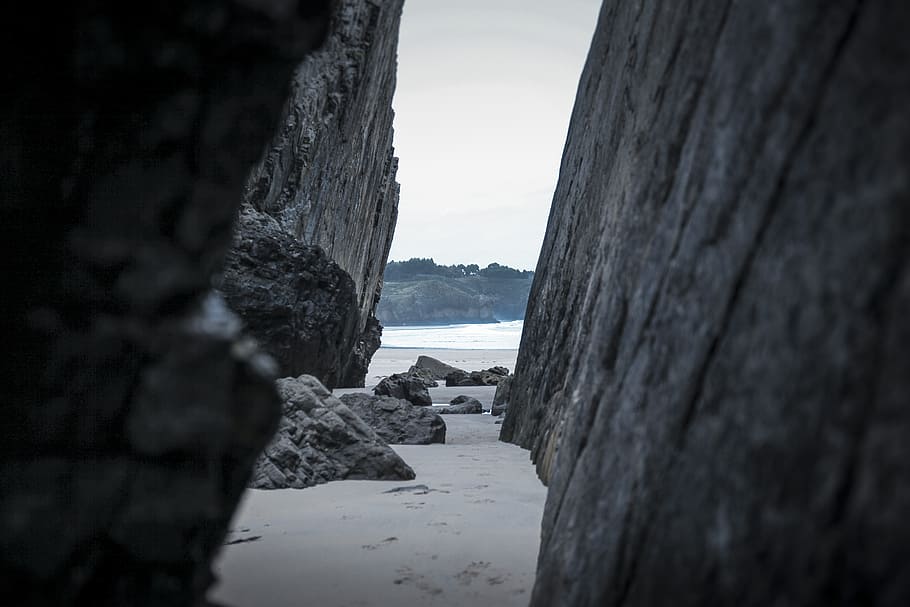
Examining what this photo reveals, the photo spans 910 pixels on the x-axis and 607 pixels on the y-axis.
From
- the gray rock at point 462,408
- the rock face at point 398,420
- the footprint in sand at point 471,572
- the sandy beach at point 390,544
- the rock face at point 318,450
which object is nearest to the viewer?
the sandy beach at point 390,544

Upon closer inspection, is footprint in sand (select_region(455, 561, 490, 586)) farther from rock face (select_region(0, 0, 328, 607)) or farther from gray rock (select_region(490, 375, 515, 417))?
gray rock (select_region(490, 375, 515, 417))

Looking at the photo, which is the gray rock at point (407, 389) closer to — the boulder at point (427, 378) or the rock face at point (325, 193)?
the rock face at point (325, 193)

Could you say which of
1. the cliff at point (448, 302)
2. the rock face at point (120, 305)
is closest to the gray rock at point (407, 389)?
the rock face at point (120, 305)

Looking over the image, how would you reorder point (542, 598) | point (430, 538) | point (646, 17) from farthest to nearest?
point (430, 538)
point (646, 17)
point (542, 598)

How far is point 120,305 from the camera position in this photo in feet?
3.41

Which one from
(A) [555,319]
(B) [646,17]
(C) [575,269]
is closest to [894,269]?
(B) [646,17]

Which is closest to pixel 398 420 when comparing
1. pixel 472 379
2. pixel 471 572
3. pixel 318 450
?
pixel 318 450

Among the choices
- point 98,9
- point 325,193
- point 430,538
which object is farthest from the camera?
point 325,193

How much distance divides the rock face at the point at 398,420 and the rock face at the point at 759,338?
12.0 feet

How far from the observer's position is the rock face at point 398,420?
537cm

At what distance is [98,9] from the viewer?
3.19ft

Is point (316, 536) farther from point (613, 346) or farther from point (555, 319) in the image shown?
point (555, 319)

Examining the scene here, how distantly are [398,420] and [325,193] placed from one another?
4201 mm

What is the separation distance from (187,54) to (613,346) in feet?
3.54
